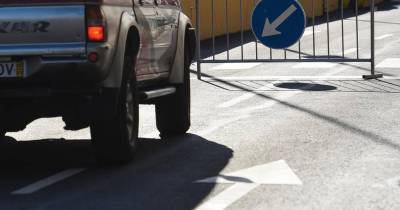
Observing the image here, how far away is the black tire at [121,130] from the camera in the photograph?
8.92 m

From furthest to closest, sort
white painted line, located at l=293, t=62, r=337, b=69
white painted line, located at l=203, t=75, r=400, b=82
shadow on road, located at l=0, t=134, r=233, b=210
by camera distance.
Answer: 1. white painted line, located at l=293, t=62, r=337, b=69
2. white painted line, located at l=203, t=75, r=400, b=82
3. shadow on road, located at l=0, t=134, r=233, b=210

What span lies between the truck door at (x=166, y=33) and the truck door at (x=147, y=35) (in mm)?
128

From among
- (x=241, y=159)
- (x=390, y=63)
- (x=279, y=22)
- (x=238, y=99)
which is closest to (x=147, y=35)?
(x=241, y=159)

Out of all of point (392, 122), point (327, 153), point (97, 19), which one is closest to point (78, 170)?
point (97, 19)

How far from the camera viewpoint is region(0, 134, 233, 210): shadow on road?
25.2ft

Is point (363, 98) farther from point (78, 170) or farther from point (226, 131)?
point (78, 170)

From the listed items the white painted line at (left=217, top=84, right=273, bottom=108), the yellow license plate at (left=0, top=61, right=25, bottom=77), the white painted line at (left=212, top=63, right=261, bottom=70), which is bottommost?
the white painted line at (left=212, top=63, right=261, bottom=70)

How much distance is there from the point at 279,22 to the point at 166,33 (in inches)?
263

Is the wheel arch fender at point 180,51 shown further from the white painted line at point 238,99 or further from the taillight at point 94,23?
the white painted line at point 238,99

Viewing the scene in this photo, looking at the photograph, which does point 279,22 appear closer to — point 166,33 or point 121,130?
point 166,33

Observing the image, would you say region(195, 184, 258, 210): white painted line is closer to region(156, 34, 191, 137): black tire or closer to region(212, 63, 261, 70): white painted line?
region(156, 34, 191, 137): black tire

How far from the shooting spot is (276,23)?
17.1m

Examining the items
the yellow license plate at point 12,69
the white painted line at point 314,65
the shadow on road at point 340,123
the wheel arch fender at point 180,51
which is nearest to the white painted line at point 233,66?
the white painted line at point 314,65

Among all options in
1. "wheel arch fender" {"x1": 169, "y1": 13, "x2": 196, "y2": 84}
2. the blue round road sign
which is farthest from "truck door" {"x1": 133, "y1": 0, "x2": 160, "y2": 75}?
the blue round road sign
